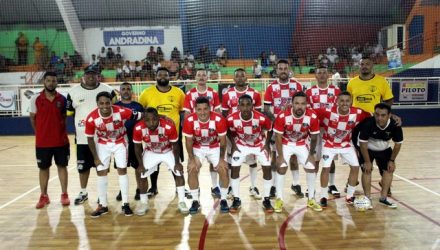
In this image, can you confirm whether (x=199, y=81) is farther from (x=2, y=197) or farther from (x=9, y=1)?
(x=9, y=1)

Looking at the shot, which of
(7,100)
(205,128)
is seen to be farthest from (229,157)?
(7,100)

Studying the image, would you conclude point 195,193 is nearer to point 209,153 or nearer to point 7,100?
point 209,153

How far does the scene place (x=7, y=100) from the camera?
1245 centimetres

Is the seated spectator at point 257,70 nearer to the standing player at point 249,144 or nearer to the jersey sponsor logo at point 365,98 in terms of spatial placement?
the jersey sponsor logo at point 365,98

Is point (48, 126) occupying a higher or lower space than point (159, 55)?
lower

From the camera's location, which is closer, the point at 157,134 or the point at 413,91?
the point at 157,134

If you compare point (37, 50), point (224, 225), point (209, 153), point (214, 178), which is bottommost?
point (224, 225)

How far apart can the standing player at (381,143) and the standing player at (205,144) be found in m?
1.70

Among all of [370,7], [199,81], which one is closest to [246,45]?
[370,7]

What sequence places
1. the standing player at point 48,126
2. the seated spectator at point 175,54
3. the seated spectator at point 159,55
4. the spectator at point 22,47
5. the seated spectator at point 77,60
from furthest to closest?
the spectator at point 22,47 < the seated spectator at point 159,55 < the seated spectator at point 175,54 < the seated spectator at point 77,60 < the standing player at point 48,126

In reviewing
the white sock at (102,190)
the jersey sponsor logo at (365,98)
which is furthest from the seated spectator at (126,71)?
the jersey sponsor logo at (365,98)

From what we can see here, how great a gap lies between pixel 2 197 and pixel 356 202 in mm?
4800

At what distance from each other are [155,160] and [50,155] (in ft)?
4.79

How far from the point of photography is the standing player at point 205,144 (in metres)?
4.73
